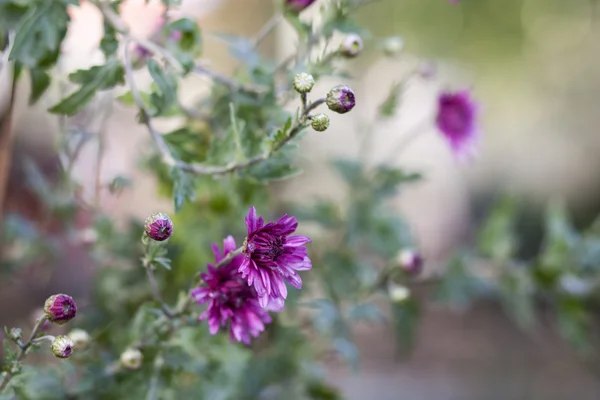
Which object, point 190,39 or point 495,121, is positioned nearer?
point 190,39

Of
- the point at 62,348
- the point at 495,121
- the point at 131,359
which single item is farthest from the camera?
the point at 495,121

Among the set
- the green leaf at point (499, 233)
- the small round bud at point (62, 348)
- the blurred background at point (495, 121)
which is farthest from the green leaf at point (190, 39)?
the blurred background at point (495, 121)

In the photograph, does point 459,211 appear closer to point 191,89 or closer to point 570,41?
point 570,41

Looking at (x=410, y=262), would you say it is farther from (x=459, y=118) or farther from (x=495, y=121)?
(x=495, y=121)

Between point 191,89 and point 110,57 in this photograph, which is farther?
point 191,89

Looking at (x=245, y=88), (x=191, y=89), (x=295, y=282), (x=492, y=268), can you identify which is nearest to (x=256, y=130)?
(x=245, y=88)

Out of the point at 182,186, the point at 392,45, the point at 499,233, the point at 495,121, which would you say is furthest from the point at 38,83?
the point at 495,121

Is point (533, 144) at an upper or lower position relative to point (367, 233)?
lower
